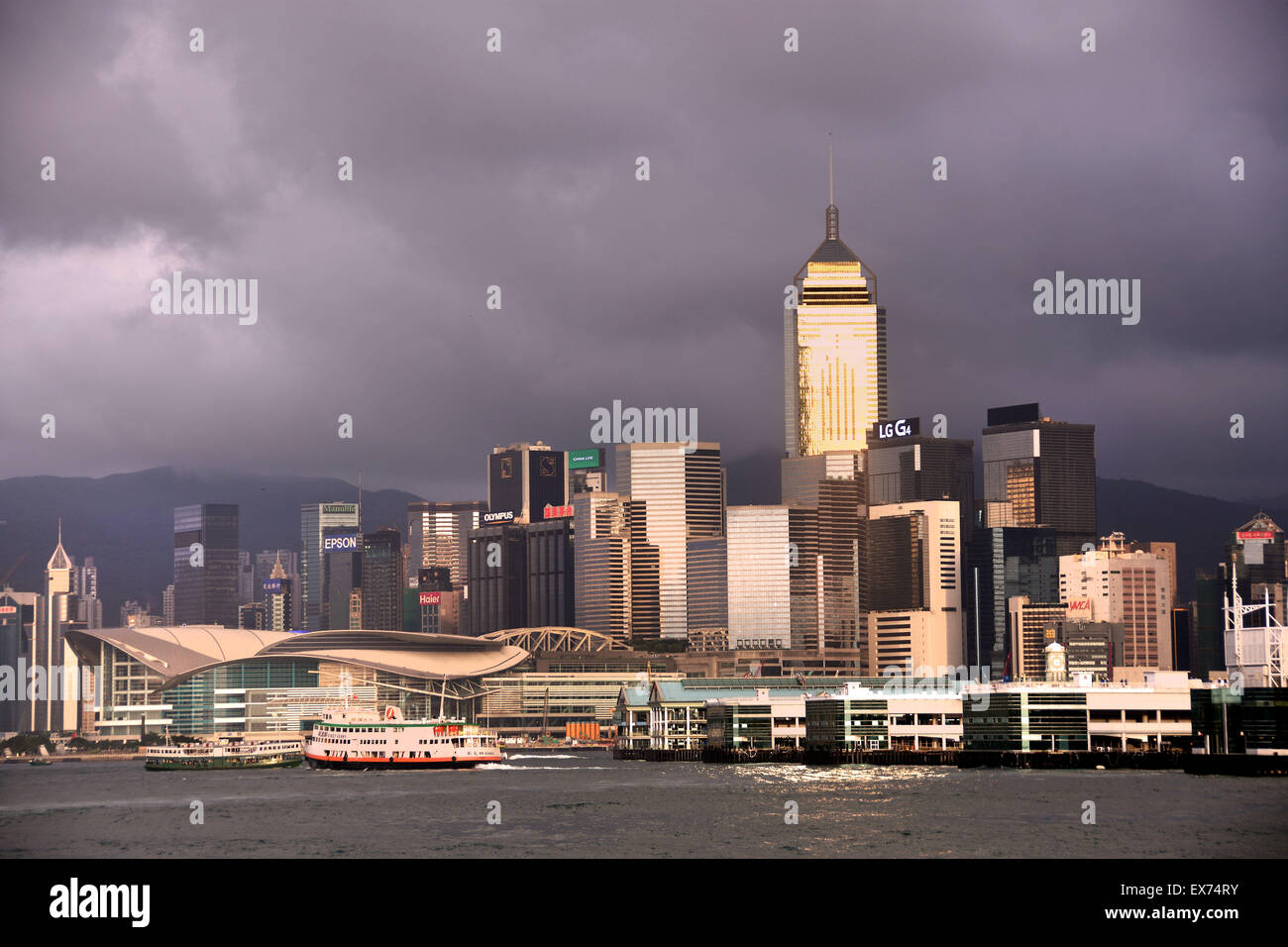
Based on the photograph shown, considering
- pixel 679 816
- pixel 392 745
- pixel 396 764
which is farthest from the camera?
pixel 392 745

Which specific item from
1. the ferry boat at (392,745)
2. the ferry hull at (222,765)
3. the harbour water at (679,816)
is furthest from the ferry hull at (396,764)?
the ferry hull at (222,765)

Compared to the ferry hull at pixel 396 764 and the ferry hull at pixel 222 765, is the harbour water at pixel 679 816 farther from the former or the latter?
the ferry hull at pixel 222 765

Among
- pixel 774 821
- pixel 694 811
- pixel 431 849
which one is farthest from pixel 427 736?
pixel 431 849

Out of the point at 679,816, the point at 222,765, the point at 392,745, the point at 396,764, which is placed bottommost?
the point at 222,765

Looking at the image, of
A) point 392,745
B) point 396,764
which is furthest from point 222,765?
point 396,764

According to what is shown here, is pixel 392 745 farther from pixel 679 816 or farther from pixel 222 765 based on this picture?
pixel 679 816

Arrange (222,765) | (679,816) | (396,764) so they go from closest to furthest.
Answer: (679,816) → (396,764) → (222,765)

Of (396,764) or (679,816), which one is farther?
(396,764)
